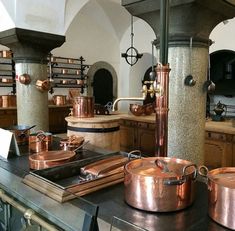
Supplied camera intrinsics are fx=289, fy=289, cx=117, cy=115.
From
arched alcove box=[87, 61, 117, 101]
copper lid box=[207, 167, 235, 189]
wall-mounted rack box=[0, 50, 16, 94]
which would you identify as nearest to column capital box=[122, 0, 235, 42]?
copper lid box=[207, 167, 235, 189]

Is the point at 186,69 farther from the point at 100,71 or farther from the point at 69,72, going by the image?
the point at 100,71

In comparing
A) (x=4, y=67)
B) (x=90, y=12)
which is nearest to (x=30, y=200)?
(x=4, y=67)

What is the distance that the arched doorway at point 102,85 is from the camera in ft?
32.5

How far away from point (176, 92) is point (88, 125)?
159 centimetres

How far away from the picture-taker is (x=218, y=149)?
4.16 m

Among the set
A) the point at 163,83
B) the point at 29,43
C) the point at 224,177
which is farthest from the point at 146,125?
the point at 224,177

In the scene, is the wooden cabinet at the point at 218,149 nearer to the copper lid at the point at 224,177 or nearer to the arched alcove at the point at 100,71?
the copper lid at the point at 224,177

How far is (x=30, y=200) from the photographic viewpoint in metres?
1.26

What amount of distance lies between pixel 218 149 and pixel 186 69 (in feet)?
7.61

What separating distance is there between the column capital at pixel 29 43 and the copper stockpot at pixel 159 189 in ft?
9.80

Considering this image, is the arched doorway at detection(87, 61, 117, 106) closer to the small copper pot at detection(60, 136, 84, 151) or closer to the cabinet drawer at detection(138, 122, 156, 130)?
the cabinet drawer at detection(138, 122, 156, 130)

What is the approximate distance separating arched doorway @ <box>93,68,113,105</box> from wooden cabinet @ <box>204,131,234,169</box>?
20.1 feet

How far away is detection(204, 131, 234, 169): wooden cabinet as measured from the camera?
4.02 m

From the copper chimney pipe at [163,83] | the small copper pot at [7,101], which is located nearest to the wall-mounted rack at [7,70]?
the small copper pot at [7,101]
